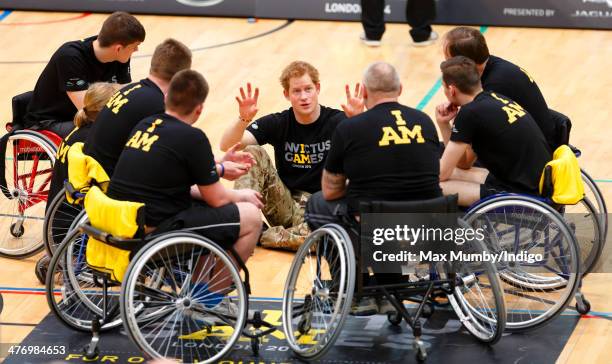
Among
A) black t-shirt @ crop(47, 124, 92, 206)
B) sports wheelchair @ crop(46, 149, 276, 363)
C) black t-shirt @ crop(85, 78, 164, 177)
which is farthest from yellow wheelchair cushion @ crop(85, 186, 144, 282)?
black t-shirt @ crop(47, 124, 92, 206)

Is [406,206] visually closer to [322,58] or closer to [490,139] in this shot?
[490,139]

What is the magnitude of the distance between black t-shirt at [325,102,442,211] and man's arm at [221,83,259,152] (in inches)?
42.7

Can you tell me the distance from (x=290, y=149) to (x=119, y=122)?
1.25m

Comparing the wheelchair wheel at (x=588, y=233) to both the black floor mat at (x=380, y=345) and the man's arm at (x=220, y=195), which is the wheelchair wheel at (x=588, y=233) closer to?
the black floor mat at (x=380, y=345)

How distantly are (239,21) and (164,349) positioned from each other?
6571 millimetres

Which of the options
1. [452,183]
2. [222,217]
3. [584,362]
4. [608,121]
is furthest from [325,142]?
[608,121]

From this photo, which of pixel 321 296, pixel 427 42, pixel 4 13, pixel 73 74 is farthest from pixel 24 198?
pixel 4 13

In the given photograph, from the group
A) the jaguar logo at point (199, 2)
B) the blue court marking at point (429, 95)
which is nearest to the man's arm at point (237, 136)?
the blue court marking at point (429, 95)

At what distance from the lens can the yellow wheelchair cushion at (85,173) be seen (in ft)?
17.0

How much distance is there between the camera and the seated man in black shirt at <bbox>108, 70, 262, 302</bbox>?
4844mm

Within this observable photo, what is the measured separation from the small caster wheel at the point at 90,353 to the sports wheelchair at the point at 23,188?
4.38ft

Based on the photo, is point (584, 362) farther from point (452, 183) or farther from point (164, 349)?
point (164, 349)

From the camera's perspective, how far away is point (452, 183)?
5.57m

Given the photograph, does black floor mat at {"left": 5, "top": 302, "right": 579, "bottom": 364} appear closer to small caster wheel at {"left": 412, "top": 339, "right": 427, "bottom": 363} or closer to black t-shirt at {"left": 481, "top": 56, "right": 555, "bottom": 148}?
small caster wheel at {"left": 412, "top": 339, "right": 427, "bottom": 363}
